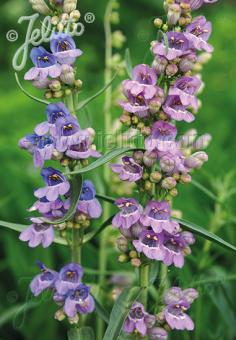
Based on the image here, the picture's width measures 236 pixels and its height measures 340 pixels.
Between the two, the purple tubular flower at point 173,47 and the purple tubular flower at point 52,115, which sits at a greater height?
the purple tubular flower at point 173,47

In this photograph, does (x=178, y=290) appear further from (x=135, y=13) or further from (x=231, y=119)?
(x=135, y=13)

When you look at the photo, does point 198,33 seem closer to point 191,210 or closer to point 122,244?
point 122,244

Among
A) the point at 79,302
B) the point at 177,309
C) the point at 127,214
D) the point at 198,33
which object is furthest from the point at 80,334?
the point at 198,33

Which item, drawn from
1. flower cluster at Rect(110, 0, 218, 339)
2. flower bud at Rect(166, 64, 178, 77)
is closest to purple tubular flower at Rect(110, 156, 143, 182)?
flower cluster at Rect(110, 0, 218, 339)

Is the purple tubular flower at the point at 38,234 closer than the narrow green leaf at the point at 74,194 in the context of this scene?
No

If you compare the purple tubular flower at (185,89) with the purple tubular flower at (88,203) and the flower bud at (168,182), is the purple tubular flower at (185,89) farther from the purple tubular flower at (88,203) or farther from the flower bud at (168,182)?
the purple tubular flower at (88,203)

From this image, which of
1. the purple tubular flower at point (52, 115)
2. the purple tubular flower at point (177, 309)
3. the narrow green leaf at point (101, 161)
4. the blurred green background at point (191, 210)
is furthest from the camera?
the blurred green background at point (191, 210)

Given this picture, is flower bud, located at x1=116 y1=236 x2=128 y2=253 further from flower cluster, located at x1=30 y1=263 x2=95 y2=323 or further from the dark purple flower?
the dark purple flower

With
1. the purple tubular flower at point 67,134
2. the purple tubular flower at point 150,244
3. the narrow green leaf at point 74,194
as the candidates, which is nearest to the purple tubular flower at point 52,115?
the purple tubular flower at point 67,134
